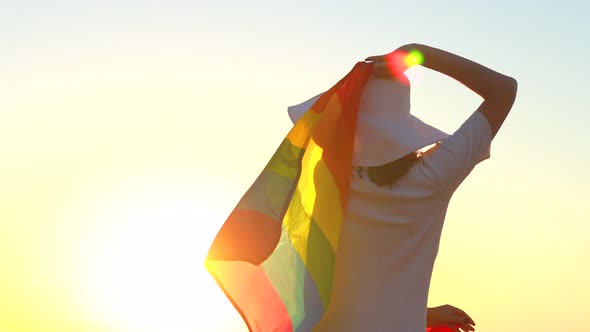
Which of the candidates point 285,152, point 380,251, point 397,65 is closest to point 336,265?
point 380,251

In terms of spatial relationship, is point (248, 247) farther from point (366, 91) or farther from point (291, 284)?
point (366, 91)

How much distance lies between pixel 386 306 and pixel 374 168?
522 millimetres

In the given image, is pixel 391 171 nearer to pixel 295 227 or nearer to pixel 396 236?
pixel 396 236

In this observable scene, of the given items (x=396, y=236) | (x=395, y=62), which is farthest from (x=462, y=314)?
(x=395, y=62)

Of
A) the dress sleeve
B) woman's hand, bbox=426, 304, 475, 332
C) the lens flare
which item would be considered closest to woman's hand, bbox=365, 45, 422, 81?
the lens flare

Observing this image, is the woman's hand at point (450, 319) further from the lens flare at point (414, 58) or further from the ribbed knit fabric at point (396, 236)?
the lens flare at point (414, 58)

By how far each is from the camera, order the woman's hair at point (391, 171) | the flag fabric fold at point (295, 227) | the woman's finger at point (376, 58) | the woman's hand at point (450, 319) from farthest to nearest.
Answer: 1. the woman's hand at point (450, 319)
2. the woman's finger at point (376, 58)
3. the woman's hair at point (391, 171)
4. the flag fabric fold at point (295, 227)

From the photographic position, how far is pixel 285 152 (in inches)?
167

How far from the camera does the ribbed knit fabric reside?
4203 millimetres

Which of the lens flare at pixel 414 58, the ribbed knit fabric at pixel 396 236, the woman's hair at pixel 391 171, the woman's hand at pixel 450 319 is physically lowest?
the woman's hand at pixel 450 319

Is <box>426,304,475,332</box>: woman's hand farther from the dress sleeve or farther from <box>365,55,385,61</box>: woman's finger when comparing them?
<box>365,55,385,61</box>: woman's finger

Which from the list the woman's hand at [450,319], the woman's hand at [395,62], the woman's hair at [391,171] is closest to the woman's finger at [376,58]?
the woman's hand at [395,62]

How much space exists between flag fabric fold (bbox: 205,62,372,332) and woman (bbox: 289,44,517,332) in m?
0.07

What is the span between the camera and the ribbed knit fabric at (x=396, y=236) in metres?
4.20
